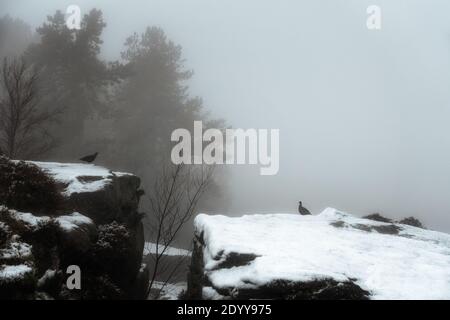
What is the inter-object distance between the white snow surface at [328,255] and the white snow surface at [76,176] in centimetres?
417

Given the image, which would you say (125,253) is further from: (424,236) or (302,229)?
(424,236)

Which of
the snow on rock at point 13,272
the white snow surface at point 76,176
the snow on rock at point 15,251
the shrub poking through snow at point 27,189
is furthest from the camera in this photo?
the white snow surface at point 76,176

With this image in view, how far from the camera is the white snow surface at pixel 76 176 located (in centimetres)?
1231

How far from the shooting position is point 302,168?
10200 cm

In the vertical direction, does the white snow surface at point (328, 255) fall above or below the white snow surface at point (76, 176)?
below

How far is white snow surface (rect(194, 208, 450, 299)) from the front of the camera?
6797 mm

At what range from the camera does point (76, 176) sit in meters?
13.0

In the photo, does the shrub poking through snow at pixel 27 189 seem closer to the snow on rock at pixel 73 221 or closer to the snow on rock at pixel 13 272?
the snow on rock at pixel 73 221

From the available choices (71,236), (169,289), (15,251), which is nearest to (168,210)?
(71,236)

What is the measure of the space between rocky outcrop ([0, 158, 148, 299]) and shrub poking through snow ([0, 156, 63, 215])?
0.02m

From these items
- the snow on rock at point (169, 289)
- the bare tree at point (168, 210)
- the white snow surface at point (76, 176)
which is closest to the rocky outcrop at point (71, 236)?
the white snow surface at point (76, 176)

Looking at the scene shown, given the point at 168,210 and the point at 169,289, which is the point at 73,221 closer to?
the point at 168,210

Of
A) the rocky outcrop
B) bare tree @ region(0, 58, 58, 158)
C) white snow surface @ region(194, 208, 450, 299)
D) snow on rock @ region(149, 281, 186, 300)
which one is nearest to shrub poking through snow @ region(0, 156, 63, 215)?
the rocky outcrop
